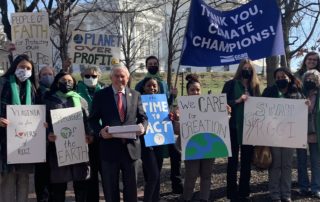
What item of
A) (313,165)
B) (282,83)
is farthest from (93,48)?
(313,165)

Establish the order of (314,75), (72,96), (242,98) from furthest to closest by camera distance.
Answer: (314,75) < (242,98) < (72,96)

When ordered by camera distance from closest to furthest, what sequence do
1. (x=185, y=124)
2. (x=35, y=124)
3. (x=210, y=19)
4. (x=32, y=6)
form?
(x=35, y=124), (x=185, y=124), (x=210, y=19), (x=32, y=6)

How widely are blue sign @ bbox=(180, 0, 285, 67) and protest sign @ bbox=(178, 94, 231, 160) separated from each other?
36.0 inches

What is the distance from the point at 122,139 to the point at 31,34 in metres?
3.65

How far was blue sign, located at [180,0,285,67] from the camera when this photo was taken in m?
7.34

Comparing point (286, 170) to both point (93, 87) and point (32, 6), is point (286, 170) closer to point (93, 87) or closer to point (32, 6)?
point (93, 87)

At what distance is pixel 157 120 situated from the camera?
649cm

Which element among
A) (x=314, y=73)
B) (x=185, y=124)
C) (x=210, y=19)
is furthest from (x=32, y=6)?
(x=314, y=73)

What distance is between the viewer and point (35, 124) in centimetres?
587

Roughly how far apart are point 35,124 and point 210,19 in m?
3.14

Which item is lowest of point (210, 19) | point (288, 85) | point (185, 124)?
point (185, 124)

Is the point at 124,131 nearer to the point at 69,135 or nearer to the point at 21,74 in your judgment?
the point at 69,135

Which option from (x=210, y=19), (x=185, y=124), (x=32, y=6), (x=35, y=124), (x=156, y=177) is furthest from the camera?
(x=32, y=6)

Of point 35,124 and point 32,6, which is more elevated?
point 32,6
